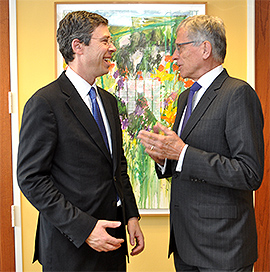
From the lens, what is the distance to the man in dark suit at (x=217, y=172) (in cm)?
163

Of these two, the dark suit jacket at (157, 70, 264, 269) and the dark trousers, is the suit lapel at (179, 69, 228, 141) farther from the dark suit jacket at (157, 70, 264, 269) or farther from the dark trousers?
the dark trousers

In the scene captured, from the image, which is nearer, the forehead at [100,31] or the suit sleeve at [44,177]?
the suit sleeve at [44,177]

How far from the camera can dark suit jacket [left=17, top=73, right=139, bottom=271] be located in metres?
1.54

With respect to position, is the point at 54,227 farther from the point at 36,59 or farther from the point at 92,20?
the point at 36,59

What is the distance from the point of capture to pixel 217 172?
1631 mm

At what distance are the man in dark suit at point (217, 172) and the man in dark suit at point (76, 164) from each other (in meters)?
0.26

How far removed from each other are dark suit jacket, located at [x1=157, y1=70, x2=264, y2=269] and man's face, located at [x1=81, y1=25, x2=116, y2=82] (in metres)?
0.55

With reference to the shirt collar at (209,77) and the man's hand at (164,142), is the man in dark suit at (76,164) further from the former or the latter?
the shirt collar at (209,77)

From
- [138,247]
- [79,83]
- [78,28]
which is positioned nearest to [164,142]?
[79,83]

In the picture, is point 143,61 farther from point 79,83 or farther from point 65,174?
point 65,174

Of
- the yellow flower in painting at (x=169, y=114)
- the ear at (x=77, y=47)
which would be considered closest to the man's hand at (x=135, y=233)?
the ear at (x=77, y=47)

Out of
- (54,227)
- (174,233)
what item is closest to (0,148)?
(54,227)

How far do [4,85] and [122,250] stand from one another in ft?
5.73

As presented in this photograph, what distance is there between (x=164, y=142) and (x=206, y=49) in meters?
0.58
